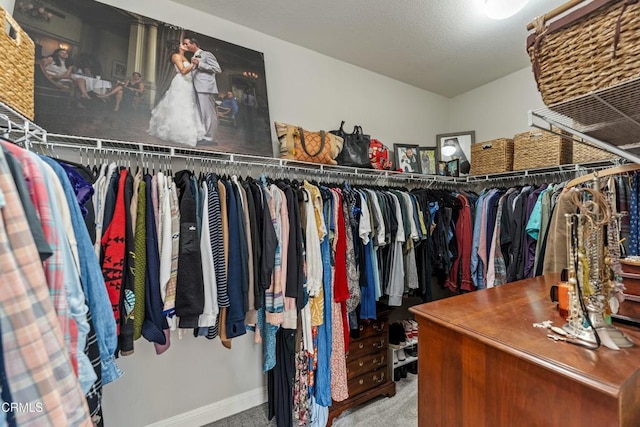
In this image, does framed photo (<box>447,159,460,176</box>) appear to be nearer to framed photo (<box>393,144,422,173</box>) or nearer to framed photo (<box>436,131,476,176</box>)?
framed photo (<box>436,131,476,176</box>)

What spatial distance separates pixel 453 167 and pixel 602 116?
206 centimetres

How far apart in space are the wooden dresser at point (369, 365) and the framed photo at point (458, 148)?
6.17ft

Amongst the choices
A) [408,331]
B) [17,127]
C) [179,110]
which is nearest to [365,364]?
[408,331]

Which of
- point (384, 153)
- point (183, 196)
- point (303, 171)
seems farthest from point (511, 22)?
point (183, 196)

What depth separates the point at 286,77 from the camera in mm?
2238

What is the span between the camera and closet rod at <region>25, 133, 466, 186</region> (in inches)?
55.5

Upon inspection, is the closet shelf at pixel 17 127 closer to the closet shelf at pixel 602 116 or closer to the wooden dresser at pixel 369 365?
the closet shelf at pixel 602 116

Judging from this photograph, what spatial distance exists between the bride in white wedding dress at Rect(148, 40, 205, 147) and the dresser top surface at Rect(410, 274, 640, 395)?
165cm

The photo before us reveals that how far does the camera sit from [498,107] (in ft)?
9.36

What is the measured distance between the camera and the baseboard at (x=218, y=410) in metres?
1.76

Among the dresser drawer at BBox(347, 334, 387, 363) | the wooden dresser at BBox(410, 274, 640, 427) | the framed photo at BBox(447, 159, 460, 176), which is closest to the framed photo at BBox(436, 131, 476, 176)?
the framed photo at BBox(447, 159, 460, 176)

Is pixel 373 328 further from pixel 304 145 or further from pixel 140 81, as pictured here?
pixel 140 81

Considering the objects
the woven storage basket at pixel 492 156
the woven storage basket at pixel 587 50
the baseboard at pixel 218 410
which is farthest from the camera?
the woven storage basket at pixel 492 156

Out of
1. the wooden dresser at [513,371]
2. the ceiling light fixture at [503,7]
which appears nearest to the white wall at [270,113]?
the ceiling light fixture at [503,7]
